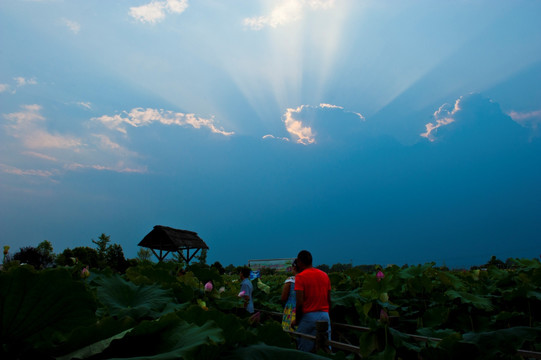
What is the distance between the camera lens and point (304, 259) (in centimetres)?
592

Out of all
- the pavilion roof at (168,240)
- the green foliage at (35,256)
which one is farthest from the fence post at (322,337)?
the pavilion roof at (168,240)

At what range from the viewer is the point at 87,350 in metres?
0.73

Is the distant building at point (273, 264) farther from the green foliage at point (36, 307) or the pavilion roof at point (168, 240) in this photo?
the green foliage at point (36, 307)

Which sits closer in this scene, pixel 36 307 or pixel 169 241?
pixel 36 307

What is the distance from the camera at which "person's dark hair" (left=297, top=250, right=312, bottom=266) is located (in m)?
5.87

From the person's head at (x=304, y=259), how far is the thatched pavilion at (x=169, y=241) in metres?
18.0

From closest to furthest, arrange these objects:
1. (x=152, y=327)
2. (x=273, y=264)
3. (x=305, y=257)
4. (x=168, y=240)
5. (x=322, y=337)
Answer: (x=152, y=327), (x=322, y=337), (x=305, y=257), (x=168, y=240), (x=273, y=264)

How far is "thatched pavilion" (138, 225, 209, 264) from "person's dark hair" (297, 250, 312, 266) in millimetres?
18020

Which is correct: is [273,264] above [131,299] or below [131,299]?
above

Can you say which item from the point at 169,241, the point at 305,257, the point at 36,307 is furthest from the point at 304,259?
the point at 169,241

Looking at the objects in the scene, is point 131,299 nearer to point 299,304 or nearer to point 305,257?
point 299,304

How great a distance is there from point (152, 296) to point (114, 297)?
7.1 inches

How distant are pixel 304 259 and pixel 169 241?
62.7ft

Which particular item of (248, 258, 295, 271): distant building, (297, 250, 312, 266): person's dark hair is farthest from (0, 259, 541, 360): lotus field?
(248, 258, 295, 271): distant building
